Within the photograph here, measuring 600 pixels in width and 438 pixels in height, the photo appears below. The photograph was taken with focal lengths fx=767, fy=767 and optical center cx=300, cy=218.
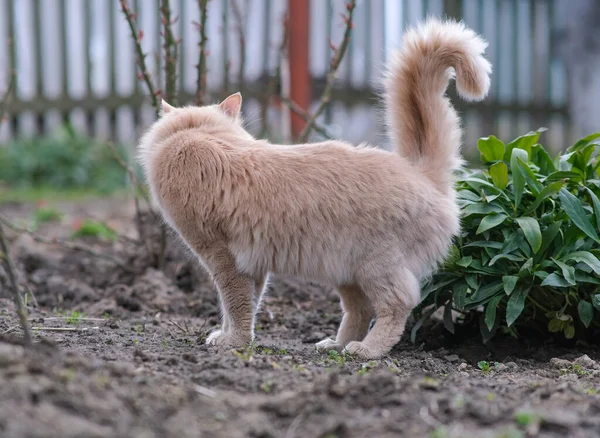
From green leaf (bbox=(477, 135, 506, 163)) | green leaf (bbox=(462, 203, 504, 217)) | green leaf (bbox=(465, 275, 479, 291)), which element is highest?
green leaf (bbox=(477, 135, 506, 163))

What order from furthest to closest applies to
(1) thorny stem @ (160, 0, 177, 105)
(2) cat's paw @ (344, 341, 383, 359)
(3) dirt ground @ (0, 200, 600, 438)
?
(1) thorny stem @ (160, 0, 177, 105)
(2) cat's paw @ (344, 341, 383, 359)
(3) dirt ground @ (0, 200, 600, 438)

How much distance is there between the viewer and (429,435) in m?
2.19

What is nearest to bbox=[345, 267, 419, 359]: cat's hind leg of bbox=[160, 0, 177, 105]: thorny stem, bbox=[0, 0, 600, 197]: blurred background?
bbox=[160, 0, 177, 105]: thorny stem

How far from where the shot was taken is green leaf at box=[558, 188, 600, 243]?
12.1 feet

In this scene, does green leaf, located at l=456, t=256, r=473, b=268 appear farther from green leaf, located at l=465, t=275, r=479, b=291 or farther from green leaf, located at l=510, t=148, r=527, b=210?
green leaf, located at l=510, t=148, r=527, b=210

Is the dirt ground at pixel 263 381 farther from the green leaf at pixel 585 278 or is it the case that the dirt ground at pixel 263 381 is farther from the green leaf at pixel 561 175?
the green leaf at pixel 561 175

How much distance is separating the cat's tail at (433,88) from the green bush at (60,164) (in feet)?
21.3

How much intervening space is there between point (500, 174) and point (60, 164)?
24.6 ft

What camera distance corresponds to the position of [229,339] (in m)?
3.68

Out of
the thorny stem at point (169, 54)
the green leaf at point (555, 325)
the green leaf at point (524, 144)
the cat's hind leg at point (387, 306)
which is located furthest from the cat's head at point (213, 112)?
the green leaf at point (555, 325)

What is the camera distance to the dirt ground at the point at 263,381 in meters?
2.19

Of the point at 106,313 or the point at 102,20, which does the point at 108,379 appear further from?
the point at 102,20

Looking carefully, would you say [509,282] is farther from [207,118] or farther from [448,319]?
[207,118]

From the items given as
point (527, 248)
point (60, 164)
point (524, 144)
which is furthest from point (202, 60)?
point (60, 164)
